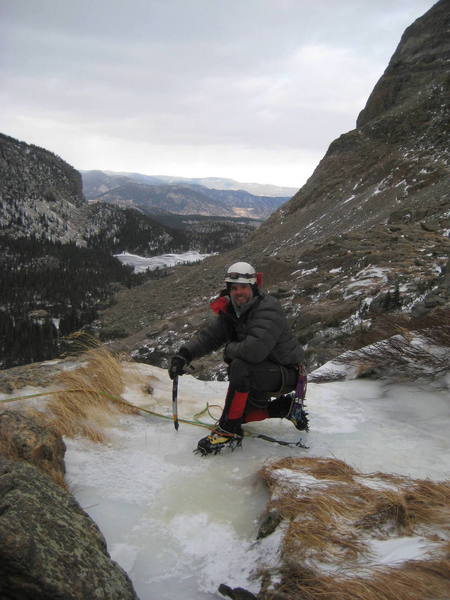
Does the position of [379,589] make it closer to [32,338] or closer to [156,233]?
[32,338]

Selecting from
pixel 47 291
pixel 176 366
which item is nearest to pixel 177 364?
pixel 176 366

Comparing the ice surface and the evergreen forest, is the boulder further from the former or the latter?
the evergreen forest

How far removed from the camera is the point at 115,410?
14.9 feet

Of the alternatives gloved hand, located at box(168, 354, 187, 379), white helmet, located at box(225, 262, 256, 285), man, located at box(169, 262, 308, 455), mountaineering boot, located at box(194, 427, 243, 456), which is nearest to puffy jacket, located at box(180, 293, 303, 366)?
man, located at box(169, 262, 308, 455)

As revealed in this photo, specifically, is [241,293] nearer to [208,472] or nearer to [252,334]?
[252,334]

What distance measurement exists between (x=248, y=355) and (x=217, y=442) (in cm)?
Result: 89

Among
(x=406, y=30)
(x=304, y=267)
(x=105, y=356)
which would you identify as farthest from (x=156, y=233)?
(x=105, y=356)

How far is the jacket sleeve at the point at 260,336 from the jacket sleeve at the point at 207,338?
18.3 inches

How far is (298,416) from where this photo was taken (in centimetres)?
434

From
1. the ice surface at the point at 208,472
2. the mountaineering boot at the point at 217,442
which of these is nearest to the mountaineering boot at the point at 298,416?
the ice surface at the point at 208,472

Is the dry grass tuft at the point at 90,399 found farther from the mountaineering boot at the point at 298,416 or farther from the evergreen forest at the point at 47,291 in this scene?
the evergreen forest at the point at 47,291

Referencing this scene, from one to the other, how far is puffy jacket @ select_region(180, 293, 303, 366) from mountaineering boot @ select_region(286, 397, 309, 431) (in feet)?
1.45

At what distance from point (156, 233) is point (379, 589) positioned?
617 ft

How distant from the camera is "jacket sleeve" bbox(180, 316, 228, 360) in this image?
4.51 m
